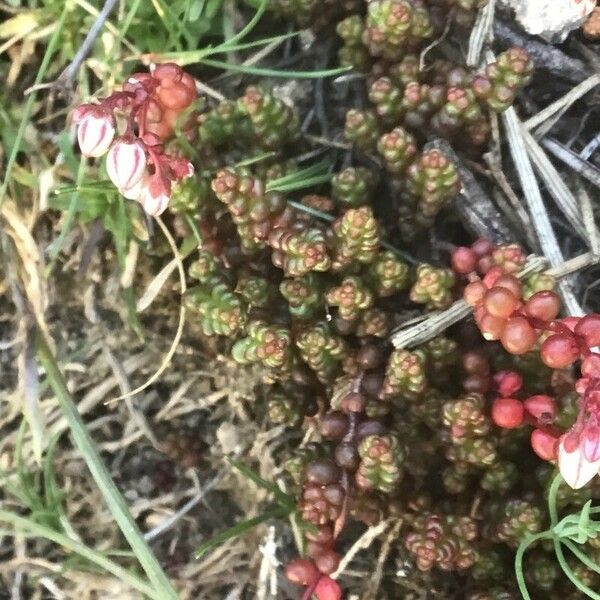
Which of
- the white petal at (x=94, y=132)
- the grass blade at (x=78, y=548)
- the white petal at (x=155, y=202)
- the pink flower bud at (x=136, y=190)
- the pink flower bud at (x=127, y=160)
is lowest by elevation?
the grass blade at (x=78, y=548)

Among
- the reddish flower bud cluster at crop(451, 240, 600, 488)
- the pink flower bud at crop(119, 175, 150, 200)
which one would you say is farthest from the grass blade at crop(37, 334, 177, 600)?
the reddish flower bud cluster at crop(451, 240, 600, 488)

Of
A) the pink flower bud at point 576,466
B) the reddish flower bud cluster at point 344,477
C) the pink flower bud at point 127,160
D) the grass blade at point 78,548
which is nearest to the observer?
the pink flower bud at point 576,466

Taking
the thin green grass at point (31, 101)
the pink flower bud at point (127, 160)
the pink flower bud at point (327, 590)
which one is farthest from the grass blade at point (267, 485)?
the thin green grass at point (31, 101)

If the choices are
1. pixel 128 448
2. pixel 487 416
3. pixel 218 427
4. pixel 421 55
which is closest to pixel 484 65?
pixel 421 55

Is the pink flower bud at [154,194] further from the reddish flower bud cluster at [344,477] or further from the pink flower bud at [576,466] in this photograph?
the pink flower bud at [576,466]

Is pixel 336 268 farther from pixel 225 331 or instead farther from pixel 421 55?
pixel 421 55

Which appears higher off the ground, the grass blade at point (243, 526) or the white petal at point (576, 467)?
the white petal at point (576, 467)

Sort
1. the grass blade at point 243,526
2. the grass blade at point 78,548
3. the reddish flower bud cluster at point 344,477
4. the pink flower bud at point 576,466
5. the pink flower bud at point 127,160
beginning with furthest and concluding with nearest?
the grass blade at point 78,548
the grass blade at point 243,526
the reddish flower bud cluster at point 344,477
the pink flower bud at point 127,160
the pink flower bud at point 576,466
